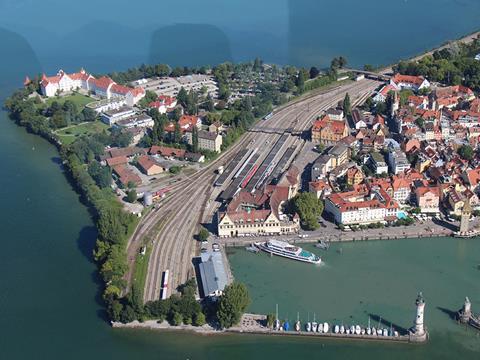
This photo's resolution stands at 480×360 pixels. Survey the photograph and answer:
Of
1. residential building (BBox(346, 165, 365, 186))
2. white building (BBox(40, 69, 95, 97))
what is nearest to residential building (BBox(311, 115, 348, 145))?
residential building (BBox(346, 165, 365, 186))

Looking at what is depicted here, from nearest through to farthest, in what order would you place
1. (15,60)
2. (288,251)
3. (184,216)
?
(288,251)
(184,216)
(15,60)

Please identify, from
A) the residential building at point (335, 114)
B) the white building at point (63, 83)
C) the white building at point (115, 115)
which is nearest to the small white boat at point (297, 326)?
the residential building at point (335, 114)

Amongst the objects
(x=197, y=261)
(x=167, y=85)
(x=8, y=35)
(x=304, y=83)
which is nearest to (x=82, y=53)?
(x=8, y=35)

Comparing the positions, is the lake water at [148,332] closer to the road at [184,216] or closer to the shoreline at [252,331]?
the shoreline at [252,331]

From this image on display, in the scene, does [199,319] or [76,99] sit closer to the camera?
[199,319]

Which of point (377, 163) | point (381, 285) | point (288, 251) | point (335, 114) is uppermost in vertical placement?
point (335, 114)

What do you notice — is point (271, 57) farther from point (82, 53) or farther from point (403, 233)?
point (403, 233)

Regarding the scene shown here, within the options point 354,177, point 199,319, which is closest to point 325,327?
point 199,319

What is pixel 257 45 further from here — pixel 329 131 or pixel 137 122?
Result: pixel 329 131
